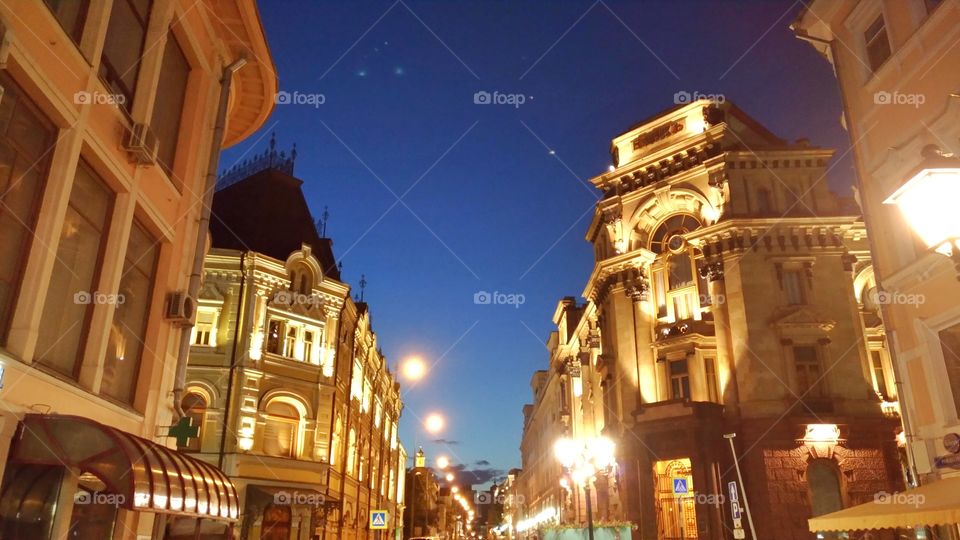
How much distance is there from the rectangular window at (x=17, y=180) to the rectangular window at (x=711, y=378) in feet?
97.2

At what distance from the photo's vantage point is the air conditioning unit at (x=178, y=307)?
1227cm

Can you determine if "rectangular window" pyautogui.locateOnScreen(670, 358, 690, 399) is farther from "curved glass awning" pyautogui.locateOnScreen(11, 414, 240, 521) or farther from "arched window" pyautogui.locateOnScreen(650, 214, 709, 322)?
"curved glass awning" pyautogui.locateOnScreen(11, 414, 240, 521)

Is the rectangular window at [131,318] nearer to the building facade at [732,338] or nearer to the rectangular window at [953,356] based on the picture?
the rectangular window at [953,356]

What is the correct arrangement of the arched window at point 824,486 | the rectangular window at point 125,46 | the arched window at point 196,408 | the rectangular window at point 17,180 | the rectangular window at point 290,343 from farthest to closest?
the rectangular window at point 290,343 → the arched window at point 824,486 → the arched window at point 196,408 → the rectangular window at point 125,46 → the rectangular window at point 17,180

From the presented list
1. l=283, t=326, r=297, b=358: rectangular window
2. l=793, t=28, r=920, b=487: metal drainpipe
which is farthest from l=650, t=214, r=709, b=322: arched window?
l=793, t=28, r=920, b=487: metal drainpipe

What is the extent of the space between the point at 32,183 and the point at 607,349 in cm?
3258

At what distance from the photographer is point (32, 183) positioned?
8.45m

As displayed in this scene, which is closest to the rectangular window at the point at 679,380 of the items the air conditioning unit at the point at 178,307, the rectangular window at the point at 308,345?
the rectangular window at the point at 308,345

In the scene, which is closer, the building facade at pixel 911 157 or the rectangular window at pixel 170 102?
the building facade at pixel 911 157

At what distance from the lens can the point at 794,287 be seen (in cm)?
3225

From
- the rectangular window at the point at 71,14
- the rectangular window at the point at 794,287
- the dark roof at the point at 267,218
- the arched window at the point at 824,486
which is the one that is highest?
the dark roof at the point at 267,218

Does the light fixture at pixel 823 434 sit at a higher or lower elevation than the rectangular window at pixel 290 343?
lower

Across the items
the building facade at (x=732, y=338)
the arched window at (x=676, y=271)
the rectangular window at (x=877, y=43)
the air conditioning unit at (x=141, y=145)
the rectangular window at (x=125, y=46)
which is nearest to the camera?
the rectangular window at (x=125, y=46)

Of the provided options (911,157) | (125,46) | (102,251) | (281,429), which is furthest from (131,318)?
(281,429)
